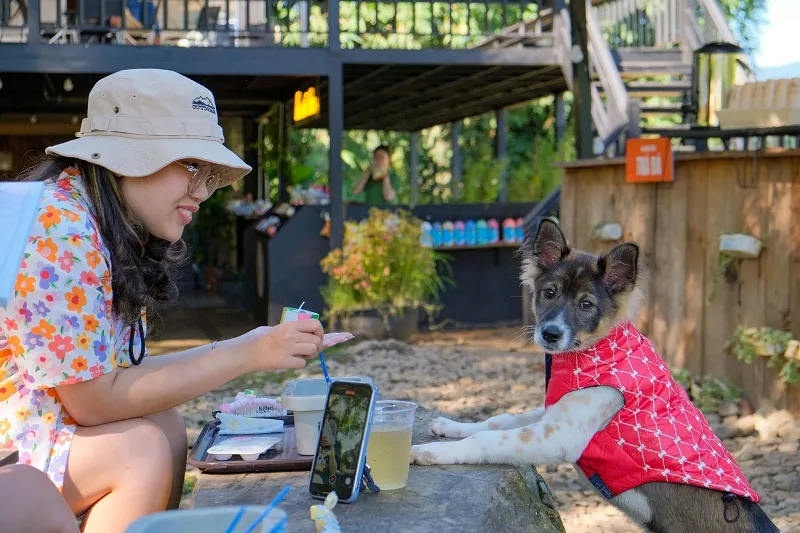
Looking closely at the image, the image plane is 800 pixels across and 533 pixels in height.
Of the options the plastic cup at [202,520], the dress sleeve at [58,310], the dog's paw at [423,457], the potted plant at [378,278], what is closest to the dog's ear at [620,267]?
the dog's paw at [423,457]

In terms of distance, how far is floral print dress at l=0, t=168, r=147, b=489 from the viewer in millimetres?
2176

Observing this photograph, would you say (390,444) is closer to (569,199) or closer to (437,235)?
(569,199)

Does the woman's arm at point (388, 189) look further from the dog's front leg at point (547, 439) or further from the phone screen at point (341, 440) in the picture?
the phone screen at point (341, 440)

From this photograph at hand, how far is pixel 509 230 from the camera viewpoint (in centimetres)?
1180

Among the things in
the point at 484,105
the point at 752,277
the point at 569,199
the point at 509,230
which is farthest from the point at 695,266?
the point at 484,105

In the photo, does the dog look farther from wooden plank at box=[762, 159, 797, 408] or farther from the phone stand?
wooden plank at box=[762, 159, 797, 408]

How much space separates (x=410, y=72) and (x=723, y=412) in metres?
6.51

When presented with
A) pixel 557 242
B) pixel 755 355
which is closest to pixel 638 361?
pixel 557 242

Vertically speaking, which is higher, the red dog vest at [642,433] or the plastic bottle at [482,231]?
the plastic bottle at [482,231]

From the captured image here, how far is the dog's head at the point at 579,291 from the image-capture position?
3217 millimetres

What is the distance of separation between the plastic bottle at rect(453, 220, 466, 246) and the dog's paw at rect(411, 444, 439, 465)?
8.69 metres

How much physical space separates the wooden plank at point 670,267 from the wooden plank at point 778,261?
87 centimetres

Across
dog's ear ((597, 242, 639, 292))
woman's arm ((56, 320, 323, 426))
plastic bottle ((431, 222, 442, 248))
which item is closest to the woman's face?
woman's arm ((56, 320, 323, 426))

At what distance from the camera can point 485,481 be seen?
2.74 meters
